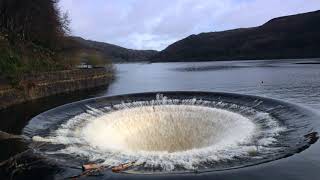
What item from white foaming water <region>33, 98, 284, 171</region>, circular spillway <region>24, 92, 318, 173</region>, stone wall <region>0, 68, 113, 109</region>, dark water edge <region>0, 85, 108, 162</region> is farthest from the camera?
stone wall <region>0, 68, 113, 109</region>

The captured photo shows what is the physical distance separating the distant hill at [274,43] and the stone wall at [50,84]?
9007cm

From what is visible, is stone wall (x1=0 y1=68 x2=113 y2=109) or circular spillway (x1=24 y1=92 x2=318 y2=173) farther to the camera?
stone wall (x1=0 y1=68 x2=113 y2=109)

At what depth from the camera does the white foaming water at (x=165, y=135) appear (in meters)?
18.0

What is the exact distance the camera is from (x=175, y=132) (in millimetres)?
26422

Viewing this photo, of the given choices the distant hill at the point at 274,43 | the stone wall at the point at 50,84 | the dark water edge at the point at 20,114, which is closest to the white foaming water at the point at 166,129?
the dark water edge at the point at 20,114

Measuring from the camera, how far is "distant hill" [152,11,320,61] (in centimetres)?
14538

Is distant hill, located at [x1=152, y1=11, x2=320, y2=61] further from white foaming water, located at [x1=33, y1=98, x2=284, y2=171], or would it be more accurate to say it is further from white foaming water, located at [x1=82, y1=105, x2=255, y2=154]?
white foaming water, located at [x1=33, y1=98, x2=284, y2=171]

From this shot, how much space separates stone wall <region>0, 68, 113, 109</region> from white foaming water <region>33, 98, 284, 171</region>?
13.1 meters

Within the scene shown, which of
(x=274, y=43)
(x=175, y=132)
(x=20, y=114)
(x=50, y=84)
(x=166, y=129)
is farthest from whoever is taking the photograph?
(x=274, y=43)

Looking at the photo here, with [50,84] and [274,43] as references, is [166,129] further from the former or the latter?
[274,43]

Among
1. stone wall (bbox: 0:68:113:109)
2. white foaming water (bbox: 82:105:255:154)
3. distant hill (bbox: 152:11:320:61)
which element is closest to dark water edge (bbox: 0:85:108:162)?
stone wall (bbox: 0:68:113:109)

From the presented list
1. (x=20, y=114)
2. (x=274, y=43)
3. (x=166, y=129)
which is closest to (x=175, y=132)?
(x=166, y=129)

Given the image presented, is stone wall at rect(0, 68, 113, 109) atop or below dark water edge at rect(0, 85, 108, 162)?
atop

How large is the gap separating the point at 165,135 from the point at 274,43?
14072cm
